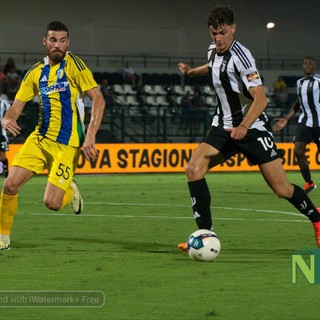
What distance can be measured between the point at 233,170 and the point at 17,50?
519 inches

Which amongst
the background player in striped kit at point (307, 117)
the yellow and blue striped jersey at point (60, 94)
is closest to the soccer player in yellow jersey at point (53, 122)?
the yellow and blue striped jersey at point (60, 94)

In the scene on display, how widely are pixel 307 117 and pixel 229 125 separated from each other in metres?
9.71

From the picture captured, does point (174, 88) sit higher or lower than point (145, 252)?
higher

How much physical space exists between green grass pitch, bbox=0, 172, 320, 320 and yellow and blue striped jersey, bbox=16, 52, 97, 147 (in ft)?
4.06

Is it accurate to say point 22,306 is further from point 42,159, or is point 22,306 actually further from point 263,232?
point 263,232

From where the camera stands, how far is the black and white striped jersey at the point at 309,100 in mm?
19719

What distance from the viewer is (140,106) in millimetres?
34562

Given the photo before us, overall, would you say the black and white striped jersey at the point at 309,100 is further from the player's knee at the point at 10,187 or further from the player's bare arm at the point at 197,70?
the player's knee at the point at 10,187

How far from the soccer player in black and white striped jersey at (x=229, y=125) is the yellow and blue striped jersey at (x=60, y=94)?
1479 millimetres

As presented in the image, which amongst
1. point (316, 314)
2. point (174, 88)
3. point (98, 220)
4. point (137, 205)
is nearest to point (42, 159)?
point (98, 220)

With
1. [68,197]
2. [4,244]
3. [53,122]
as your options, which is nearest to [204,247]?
[4,244]

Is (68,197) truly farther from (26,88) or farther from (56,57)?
(56,57)

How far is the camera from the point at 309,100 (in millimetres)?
20156

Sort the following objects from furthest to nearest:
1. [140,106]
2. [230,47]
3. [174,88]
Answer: [174,88] → [140,106] → [230,47]
